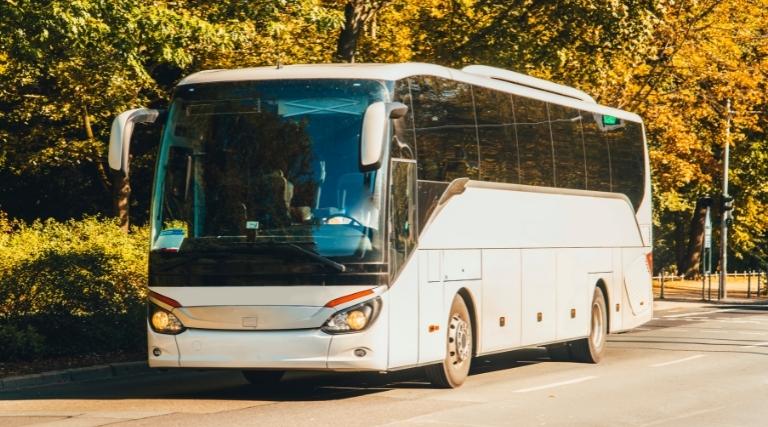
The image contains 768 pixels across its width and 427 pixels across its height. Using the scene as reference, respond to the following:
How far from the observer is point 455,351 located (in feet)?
48.8

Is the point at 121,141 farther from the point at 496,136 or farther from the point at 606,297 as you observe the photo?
the point at 606,297

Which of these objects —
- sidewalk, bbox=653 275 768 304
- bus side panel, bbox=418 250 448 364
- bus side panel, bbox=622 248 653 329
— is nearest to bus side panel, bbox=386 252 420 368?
bus side panel, bbox=418 250 448 364

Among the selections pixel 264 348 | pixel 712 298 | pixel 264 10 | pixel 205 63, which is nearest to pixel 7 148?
pixel 205 63

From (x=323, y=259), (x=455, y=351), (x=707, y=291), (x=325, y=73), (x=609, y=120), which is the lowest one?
(x=707, y=291)

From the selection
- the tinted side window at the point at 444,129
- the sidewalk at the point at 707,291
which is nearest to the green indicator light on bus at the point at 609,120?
the tinted side window at the point at 444,129

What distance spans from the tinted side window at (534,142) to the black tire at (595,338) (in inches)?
103

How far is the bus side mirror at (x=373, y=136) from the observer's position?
12086 mm

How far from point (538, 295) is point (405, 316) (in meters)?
4.27

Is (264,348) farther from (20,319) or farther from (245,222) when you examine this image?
(20,319)

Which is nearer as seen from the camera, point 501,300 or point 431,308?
point 431,308

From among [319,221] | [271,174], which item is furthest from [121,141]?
[319,221]

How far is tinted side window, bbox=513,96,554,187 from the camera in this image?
1691 centimetres

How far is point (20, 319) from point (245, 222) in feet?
19.4

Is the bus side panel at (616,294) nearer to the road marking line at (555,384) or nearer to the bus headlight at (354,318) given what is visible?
the road marking line at (555,384)
